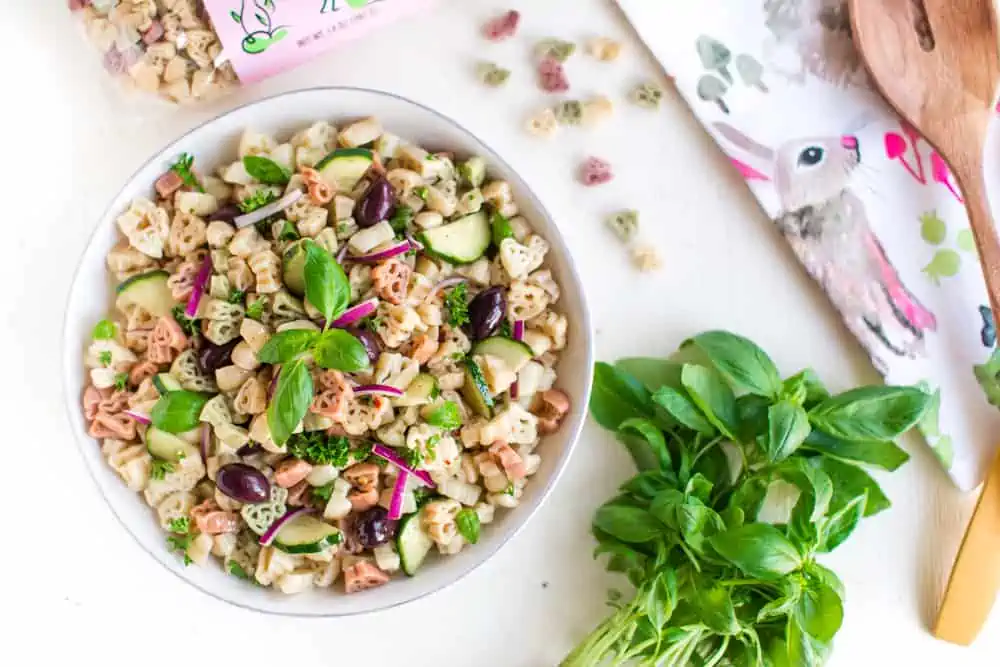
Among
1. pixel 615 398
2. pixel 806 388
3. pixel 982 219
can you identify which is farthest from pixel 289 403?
pixel 982 219

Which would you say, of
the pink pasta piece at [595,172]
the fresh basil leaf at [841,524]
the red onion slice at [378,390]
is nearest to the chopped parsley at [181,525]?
the red onion slice at [378,390]

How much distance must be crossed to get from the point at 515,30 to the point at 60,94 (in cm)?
73

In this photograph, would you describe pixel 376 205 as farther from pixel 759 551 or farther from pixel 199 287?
pixel 759 551

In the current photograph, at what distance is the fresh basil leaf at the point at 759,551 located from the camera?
1.21 meters

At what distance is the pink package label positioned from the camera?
1.25 metres

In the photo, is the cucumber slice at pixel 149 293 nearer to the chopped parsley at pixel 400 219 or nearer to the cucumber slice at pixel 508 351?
the chopped parsley at pixel 400 219

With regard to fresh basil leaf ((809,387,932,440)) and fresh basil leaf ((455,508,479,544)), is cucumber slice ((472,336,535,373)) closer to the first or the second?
fresh basil leaf ((455,508,479,544))

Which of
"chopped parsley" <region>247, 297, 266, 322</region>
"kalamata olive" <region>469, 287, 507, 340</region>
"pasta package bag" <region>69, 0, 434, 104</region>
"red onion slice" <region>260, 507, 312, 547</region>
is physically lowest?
"red onion slice" <region>260, 507, 312, 547</region>

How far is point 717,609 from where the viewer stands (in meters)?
1.25

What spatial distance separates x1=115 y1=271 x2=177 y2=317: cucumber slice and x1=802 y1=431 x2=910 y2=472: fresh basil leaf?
3.19ft

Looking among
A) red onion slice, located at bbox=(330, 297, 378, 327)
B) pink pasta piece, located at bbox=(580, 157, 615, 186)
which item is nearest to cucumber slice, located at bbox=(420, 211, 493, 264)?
red onion slice, located at bbox=(330, 297, 378, 327)

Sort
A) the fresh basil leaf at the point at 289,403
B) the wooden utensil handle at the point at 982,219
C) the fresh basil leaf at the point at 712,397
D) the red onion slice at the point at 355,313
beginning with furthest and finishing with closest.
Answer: the wooden utensil handle at the point at 982,219 < the fresh basil leaf at the point at 712,397 < the red onion slice at the point at 355,313 < the fresh basil leaf at the point at 289,403

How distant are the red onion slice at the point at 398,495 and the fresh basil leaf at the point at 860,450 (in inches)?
24.5

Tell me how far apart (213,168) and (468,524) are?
636mm
